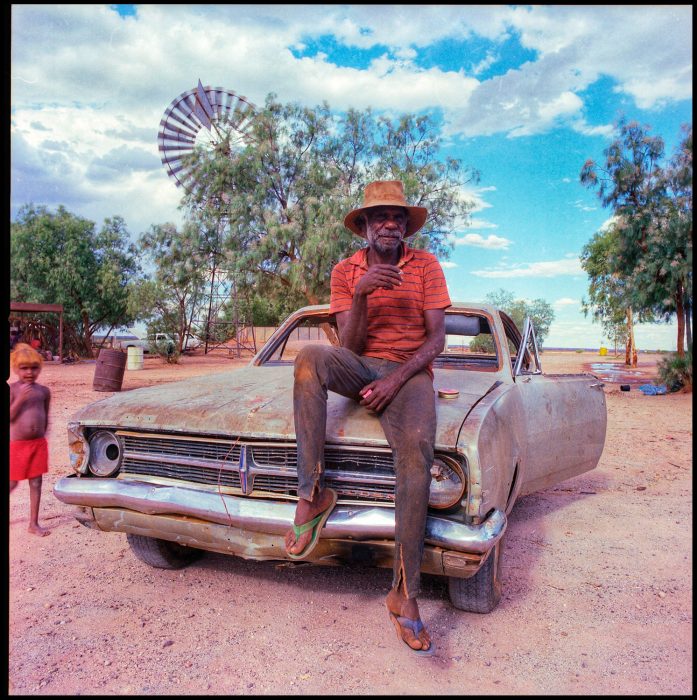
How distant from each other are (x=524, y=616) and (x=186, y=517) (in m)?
1.66

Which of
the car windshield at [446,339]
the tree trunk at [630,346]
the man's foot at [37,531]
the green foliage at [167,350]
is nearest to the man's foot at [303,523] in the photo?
the car windshield at [446,339]

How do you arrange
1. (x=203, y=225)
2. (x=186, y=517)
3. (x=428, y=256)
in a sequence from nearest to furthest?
(x=186, y=517) < (x=428, y=256) < (x=203, y=225)

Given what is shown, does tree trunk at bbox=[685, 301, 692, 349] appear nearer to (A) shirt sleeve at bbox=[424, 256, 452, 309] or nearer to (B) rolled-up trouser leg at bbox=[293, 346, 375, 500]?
(A) shirt sleeve at bbox=[424, 256, 452, 309]

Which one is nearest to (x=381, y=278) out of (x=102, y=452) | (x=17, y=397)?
(x=102, y=452)

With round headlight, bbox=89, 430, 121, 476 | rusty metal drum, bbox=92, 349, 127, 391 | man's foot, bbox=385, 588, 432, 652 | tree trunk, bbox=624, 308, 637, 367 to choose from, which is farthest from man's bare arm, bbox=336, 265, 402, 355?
tree trunk, bbox=624, 308, 637, 367

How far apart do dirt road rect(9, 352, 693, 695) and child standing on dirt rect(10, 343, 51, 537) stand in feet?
0.98

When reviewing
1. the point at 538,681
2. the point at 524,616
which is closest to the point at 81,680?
the point at 538,681

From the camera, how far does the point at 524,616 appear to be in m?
2.79

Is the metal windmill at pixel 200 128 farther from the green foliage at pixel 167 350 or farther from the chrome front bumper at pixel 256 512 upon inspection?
the chrome front bumper at pixel 256 512

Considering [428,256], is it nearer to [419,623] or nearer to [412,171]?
[419,623]

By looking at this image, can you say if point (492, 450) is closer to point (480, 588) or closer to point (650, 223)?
point (480, 588)

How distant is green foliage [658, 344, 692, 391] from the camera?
47.2ft

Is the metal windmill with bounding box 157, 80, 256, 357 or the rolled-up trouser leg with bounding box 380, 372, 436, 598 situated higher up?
the metal windmill with bounding box 157, 80, 256, 357

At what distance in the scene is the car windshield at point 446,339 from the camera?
3.99m
